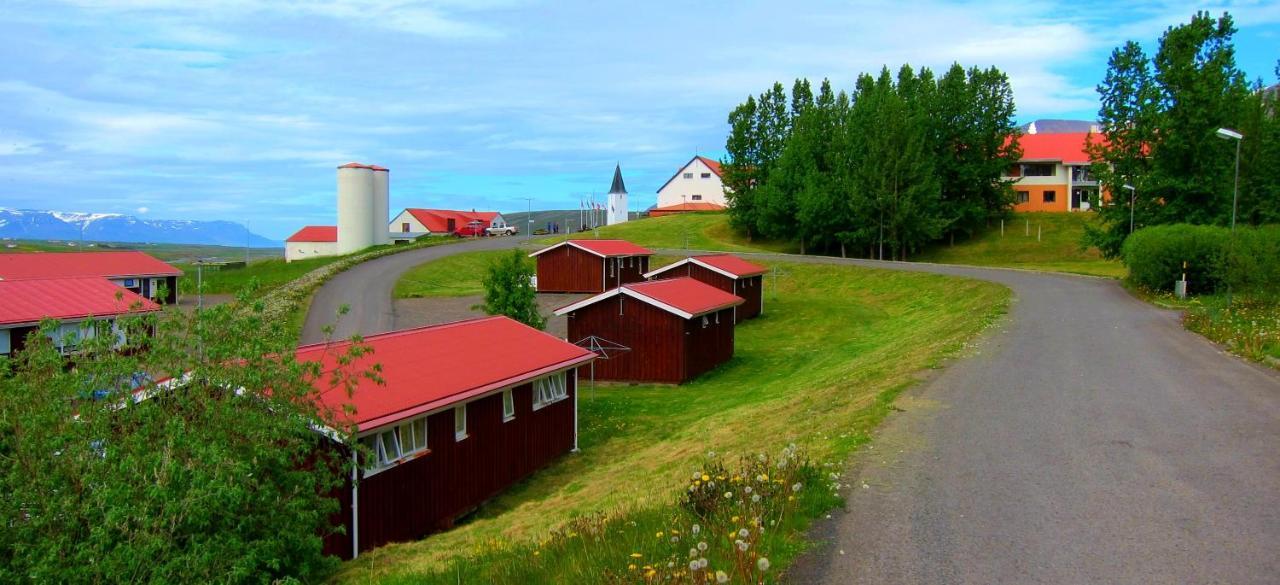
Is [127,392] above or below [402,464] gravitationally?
above

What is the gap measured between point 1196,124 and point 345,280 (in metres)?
45.4

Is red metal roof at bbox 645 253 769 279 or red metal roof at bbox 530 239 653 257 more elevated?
red metal roof at bbox 530 239 653 257

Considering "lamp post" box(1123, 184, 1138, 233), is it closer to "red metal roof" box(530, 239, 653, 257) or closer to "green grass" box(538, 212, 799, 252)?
"red metal roof" box(530, 239, 653, 257)

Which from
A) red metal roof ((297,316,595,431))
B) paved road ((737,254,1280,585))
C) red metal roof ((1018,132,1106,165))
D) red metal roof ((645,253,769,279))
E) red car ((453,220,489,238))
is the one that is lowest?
paved road ((737,254,1280,585))

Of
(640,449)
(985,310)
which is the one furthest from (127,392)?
(985,310)

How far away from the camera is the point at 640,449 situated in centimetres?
1941

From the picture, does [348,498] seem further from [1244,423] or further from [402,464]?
[1244,423]

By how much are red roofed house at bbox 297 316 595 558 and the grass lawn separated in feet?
2.05

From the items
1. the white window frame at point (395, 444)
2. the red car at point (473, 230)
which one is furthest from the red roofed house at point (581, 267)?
the red car at point (473, 230)

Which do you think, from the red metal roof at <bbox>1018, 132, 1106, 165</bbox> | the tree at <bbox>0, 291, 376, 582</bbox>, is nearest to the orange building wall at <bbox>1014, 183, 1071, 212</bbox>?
the red metal roof at <bbox>1018, 132, 1106, 165</bbox>

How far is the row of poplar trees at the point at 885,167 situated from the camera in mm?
64438

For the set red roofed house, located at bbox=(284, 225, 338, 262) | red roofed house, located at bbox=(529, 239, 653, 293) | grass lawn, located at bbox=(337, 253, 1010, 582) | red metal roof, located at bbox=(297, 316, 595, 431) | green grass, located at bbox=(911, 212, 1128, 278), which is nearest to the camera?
grass lawn, located at bbox=(337, 253, 1010, 582)

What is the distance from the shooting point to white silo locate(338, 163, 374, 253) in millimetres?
81562

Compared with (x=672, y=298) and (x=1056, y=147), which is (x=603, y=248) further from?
(x=1056, y=147)
